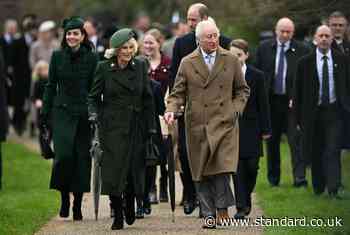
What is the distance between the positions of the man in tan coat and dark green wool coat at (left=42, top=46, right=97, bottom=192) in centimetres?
139

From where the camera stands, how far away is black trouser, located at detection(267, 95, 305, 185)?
19500 mm

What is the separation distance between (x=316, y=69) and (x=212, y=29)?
352 centimetres

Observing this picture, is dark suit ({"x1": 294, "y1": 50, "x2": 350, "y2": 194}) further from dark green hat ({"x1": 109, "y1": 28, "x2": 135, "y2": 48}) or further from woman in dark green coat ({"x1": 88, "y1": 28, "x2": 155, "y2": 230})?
dark green hat ({"x1": 109, "y1": 28, "x2": 135, "y2": 48})

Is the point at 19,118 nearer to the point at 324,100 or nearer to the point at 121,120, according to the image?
the point at 324,100

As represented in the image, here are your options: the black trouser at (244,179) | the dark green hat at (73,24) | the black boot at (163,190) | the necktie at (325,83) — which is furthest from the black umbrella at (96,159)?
the necktie at (325,83)

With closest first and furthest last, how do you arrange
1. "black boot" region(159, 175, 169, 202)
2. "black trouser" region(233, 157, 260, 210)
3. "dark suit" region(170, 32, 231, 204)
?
"black trouser" region(233, 157, 260, 210) → "dark suit" region(170, 32, 231, 204) → "black boot" region(159, 175, 169, 202)

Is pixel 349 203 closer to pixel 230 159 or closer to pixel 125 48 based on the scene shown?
pixel 230 159

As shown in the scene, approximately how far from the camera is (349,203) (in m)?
14.3

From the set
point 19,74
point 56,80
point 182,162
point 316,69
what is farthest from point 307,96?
point 19,74

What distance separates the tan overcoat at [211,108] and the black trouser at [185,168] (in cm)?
110

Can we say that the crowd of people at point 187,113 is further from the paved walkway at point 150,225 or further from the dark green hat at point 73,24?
the paved walkway at point 150,225

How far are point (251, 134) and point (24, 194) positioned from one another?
433 centimetres

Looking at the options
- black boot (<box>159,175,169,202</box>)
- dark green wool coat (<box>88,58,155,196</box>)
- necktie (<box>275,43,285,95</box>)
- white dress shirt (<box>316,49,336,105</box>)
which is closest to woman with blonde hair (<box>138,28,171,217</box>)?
black boot (<box>159,175,169,202</box>)

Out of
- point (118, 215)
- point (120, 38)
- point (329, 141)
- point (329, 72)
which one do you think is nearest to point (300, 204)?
point (329, 141)
